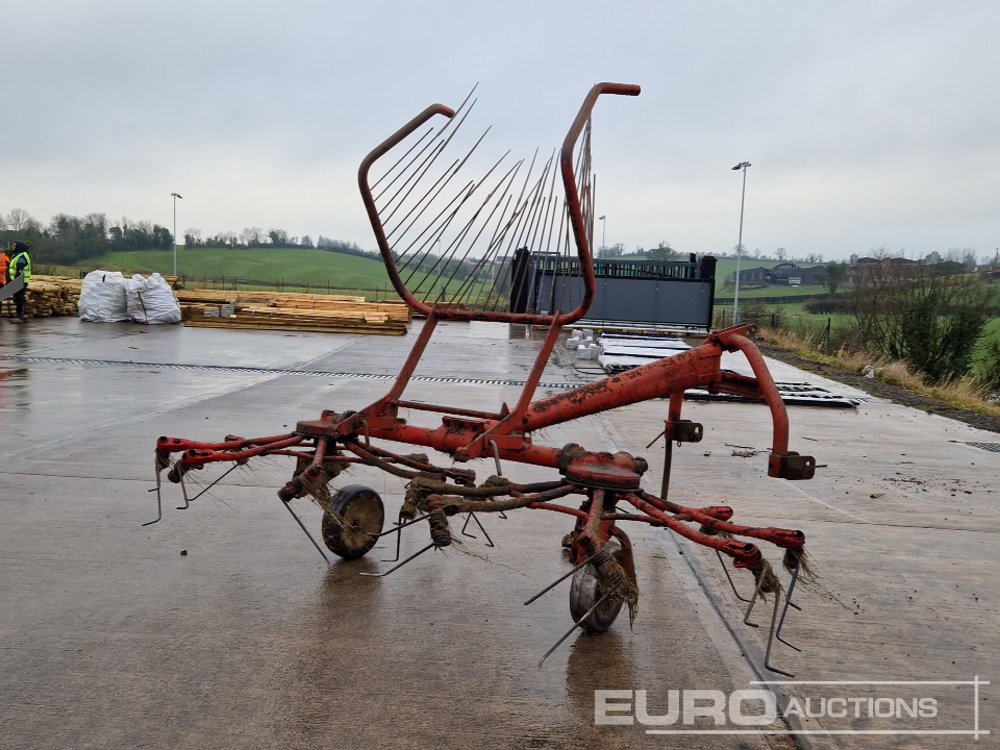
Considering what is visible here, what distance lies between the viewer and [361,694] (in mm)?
3170

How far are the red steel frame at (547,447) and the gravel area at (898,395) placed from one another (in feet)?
27.3

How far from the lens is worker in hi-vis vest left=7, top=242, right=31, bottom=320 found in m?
20.1

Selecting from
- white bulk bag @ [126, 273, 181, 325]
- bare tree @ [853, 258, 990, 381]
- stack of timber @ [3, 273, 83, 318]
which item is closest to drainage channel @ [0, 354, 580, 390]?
white bulk bag @ [126, 273, 181, 325]

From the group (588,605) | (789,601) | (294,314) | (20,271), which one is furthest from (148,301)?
(789,601)

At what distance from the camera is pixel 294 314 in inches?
902

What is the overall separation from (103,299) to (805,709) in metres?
22.3

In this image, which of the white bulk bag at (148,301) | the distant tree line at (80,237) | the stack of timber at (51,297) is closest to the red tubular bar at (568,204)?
the white bulk bag at (148,301)

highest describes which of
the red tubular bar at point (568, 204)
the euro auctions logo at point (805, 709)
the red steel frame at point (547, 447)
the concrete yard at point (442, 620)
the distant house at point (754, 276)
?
the distant house at point (754, 276)

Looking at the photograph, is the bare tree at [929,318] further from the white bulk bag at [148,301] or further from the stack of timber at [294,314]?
the white bulk bag at [148,301]

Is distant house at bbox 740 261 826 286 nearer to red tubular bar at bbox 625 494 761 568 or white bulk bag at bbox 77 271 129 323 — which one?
white bulk bag at bbox 77 271 129 323

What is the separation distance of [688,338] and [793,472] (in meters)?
20.4

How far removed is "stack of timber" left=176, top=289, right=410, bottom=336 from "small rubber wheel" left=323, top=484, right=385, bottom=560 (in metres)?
18.2

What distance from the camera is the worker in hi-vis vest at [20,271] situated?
20.1m

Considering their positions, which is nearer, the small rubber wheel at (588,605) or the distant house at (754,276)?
the small rubber wheel at (588,605)
